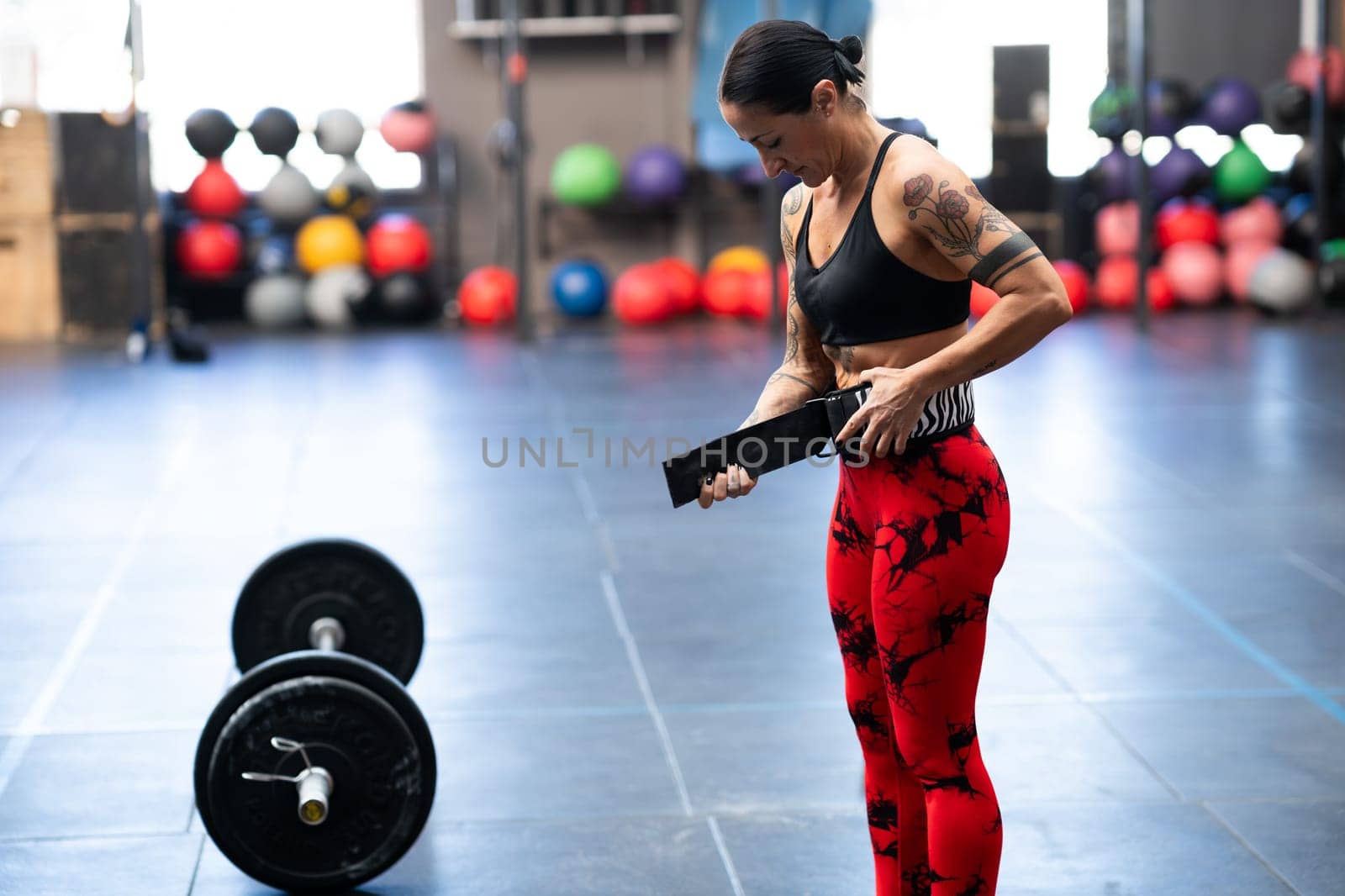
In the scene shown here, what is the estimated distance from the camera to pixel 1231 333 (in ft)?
31.6

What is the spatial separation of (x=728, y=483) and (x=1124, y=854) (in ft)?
3.99

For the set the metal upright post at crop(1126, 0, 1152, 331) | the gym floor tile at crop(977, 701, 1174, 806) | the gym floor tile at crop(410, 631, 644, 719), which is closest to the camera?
the gym floor tile at crop(977, 701, 1174, 806)

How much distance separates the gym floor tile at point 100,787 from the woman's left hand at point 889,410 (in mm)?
1681

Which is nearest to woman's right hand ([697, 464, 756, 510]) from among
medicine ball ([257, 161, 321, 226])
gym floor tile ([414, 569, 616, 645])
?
gym floor tile ([414, 569, 616, 645])

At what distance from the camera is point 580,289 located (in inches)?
422

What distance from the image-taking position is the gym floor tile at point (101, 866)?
111 inches

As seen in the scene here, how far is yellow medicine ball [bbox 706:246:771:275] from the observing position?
34.9 feet

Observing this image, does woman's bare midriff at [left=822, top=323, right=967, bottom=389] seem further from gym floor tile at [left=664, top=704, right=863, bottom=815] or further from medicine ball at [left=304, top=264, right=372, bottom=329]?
medicine ball at [left=304, top=264, right=372, bottom=329]

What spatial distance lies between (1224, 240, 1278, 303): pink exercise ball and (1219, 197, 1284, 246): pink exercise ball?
32 millimetres

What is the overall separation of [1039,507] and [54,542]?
321 cm

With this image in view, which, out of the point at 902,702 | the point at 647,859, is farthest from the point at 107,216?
the point at 902,702

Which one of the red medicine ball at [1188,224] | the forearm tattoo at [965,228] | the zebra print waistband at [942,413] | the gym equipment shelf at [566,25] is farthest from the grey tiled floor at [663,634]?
the gym equipment shelf at [566,25]

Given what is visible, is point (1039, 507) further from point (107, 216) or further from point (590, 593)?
point (107, 216)

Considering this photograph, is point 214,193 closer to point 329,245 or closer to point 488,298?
point 329,245
